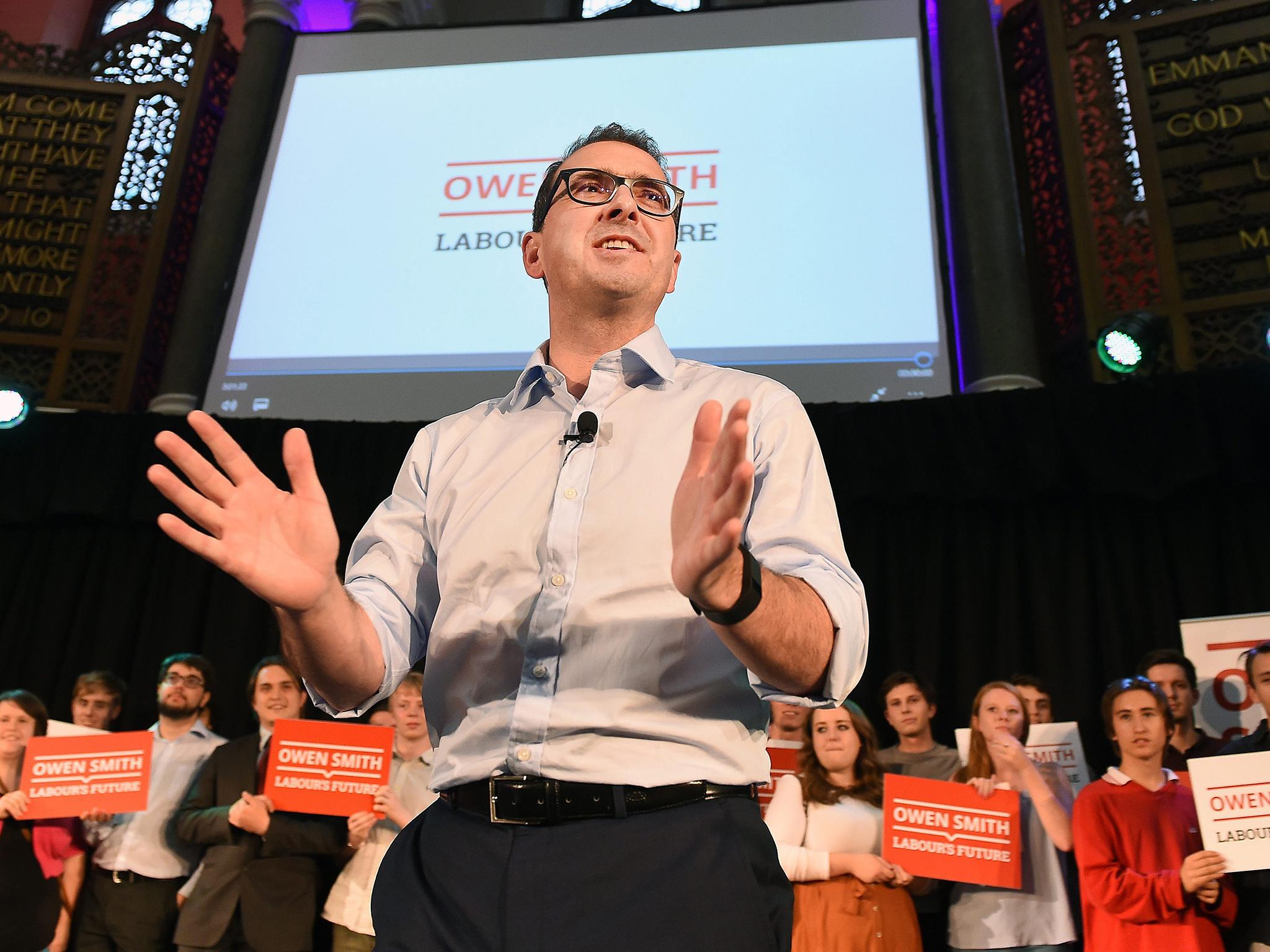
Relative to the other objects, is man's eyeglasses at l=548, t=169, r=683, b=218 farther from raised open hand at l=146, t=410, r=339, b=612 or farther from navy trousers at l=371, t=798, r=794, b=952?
navy trousers at l=371, t=798, r=794, b=952

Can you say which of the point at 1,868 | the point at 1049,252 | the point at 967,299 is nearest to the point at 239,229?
the point at 1,868

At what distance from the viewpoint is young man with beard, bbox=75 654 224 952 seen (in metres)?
3.30

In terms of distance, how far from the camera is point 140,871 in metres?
3.34

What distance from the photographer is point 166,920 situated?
3338 millimetres

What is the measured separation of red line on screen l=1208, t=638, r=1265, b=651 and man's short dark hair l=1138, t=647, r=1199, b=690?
0.27 ft

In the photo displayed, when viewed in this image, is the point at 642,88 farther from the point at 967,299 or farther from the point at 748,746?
the point at 748,746

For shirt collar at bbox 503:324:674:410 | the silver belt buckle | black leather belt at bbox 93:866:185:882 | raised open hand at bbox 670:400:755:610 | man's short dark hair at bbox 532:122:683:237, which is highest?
man's short dark hair at bbox 532:122:683:237

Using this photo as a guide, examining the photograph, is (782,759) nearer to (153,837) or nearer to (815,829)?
(815,829)

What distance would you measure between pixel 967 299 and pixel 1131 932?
8.80 feet

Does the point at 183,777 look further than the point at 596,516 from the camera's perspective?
Yes

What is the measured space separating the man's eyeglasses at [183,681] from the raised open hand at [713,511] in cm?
333

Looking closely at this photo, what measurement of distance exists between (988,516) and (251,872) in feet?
9.55

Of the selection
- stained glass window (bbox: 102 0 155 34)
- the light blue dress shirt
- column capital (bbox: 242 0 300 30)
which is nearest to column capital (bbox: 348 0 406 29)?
column capital (bbox: 242 0 300 30)

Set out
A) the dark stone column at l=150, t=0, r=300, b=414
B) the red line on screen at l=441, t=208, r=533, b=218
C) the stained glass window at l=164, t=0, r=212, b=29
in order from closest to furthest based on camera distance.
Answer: the red line on screen at l=441, t=208, r=533, b=218 < the dark stone column at l=150, t=0, r=300, b=414 < the stained glass window at l=164, t=0, r=212, b=29
